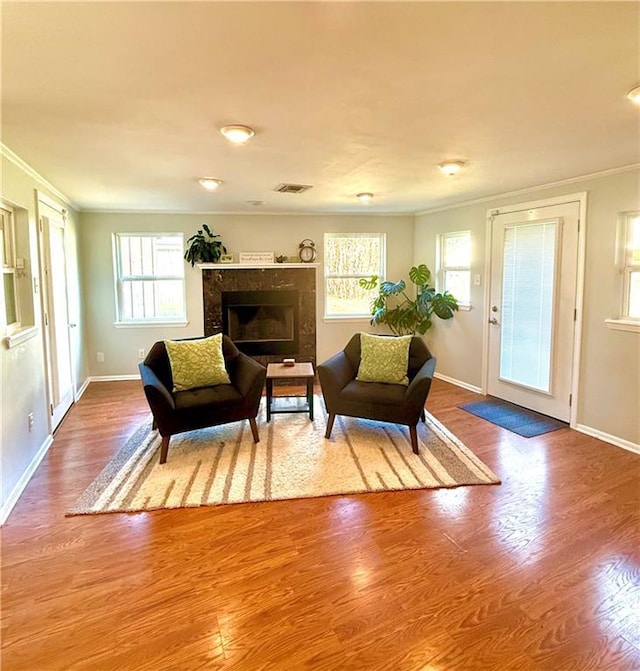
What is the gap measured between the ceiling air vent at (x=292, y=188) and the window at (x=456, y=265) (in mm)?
2125

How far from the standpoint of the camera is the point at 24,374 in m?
3.06

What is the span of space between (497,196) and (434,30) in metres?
3.51

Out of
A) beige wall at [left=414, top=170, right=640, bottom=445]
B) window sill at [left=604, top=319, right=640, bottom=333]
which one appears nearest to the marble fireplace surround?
beige wall at [left=414, top=170, right=640, bottom=445]

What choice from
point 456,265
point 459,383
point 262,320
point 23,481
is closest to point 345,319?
point 262,320

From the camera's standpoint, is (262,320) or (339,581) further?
(262,320)

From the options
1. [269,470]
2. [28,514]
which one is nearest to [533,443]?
[269,470]

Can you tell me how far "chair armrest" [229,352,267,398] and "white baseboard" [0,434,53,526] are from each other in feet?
4.98

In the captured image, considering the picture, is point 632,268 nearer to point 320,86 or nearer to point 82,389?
point 320,86

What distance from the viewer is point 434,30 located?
1486mm

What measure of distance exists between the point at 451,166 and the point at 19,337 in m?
3.28

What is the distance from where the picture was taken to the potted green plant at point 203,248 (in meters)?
5.57

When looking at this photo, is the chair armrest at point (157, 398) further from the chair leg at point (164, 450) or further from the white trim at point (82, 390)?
the white trim at point (82, 390)

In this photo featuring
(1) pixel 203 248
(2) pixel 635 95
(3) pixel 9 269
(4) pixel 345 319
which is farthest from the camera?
(4) pixel 345 319

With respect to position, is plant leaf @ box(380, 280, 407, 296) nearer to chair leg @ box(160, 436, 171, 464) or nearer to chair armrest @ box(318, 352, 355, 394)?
chair armrest @ box(318, 352, 355, 394)
